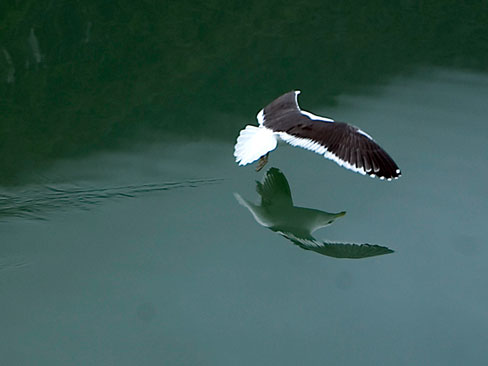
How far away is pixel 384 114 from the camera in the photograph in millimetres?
3088

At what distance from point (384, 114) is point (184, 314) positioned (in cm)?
143

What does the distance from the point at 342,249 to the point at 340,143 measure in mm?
369

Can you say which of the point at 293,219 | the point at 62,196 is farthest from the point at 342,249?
the point at 62,196

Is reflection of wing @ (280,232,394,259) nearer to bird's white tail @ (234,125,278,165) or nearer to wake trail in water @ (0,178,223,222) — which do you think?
bird's white tail @ (234,125,278,165)

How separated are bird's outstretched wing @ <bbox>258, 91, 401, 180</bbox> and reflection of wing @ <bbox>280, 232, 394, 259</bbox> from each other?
0.82 ft

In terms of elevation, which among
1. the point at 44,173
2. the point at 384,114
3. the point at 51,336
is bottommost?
the point at 51,336

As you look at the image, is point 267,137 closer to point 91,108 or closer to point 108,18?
point 91,108

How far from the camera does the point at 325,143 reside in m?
2.49

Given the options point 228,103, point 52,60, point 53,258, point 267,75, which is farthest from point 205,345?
point 52,60

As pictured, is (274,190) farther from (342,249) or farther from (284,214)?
(342,249)

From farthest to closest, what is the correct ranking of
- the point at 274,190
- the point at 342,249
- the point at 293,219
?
the point at 274,190 → the point at 293,219 → the point at 342,249

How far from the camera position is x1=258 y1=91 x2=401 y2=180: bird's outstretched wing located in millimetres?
2438

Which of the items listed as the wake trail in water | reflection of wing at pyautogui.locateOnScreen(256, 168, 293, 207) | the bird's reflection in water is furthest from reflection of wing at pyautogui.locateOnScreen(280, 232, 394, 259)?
the wake trail in water

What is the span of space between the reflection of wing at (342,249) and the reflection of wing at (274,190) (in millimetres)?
204
